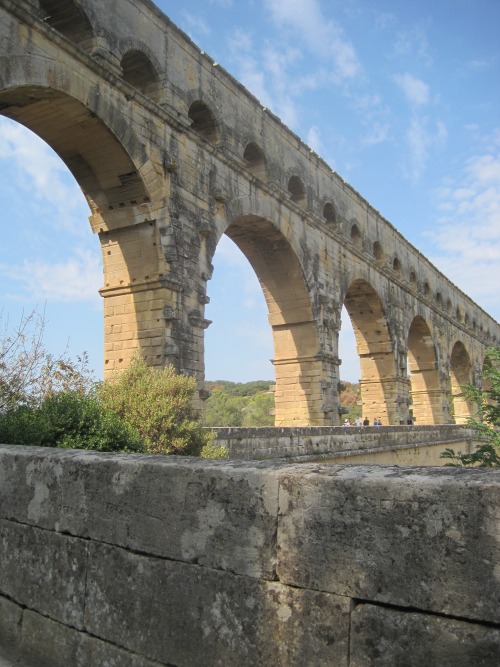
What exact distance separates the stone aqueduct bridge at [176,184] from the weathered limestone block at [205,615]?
7599 mm

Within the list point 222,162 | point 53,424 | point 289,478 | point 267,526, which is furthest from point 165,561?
point 222,162

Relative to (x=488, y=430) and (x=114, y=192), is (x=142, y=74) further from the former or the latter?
(x=488, y=430)

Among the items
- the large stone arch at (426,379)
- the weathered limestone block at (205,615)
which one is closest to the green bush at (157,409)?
the weathered limestone block at (205,615)

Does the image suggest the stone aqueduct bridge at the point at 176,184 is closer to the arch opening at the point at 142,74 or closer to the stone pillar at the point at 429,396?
the arch opening at the point at 142,74

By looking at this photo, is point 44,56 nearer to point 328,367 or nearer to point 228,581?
point 228,581

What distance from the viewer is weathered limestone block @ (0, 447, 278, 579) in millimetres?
1979

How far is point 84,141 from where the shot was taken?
9.90 metres

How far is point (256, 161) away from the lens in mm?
14562

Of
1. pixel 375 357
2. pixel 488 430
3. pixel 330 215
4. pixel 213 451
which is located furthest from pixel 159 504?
pixel 375 357

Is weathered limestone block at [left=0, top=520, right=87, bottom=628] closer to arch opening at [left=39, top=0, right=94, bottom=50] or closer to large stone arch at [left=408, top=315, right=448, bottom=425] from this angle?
arch opening at [left=39, top=0, right=94, bottom=50]

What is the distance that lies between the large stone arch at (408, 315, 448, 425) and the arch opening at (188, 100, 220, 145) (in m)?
15.9

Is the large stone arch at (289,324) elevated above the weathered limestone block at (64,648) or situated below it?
above

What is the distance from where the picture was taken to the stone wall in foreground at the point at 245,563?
1.57 metres

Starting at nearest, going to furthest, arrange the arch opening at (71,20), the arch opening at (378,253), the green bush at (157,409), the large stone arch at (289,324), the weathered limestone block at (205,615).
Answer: the weathered limestone block at (205,615), the green bush at (157,409), the arch opening at (71,20), the large stone arch at (289,324), the arch opening at (378,253)
